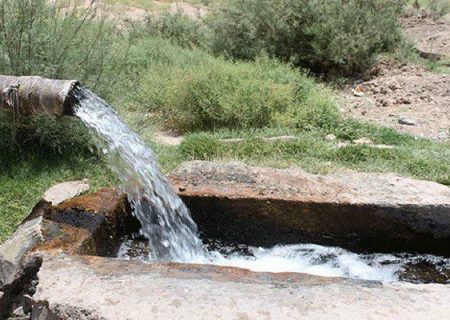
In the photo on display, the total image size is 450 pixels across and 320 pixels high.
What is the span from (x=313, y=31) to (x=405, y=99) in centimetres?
210

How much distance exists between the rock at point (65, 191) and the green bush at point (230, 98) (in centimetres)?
215

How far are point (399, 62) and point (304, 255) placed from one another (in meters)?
7.36

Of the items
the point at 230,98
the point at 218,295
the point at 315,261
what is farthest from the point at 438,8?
the point at 218,295

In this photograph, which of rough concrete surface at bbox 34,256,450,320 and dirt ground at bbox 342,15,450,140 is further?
dirt ground at bbox 342,15,450,140

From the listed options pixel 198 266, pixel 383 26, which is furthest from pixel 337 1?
pixel 198 266

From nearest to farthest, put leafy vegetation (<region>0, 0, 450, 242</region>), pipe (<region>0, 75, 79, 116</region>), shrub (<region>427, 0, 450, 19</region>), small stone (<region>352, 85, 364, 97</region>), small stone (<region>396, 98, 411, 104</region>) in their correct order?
pipe (<region>0, 75, 79, 116</region>) < leafy vegetation (<region>0, 0, 450, 242</region>) < small stone (<region>396, 98, 411, 104</region>) < small stone (<region>352, 85, 364, 97</region>) < shrub (<region>427, 0, 450, 19</region>)

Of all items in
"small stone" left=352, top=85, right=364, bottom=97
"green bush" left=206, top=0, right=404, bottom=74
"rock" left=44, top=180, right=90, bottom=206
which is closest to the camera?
"rock" left=44, top=180, right=90, bottom=206

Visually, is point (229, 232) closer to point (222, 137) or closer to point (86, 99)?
point (86, 99)

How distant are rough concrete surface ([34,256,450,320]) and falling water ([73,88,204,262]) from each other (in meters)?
0.91

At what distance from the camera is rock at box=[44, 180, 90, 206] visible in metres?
3.93

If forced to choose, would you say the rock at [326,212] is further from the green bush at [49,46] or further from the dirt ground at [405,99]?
the dirt ground at [405,99]

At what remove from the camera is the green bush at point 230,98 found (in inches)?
268

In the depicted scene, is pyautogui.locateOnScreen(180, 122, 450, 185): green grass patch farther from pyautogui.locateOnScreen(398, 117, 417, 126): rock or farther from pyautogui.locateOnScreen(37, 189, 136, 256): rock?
pyautogui.locateOnScreen(398, 117, 417, 126): rock

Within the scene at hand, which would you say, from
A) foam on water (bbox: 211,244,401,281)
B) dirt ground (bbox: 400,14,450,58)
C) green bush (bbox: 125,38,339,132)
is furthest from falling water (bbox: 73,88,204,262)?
dirt ground (bbox: 400,14,450,58)
